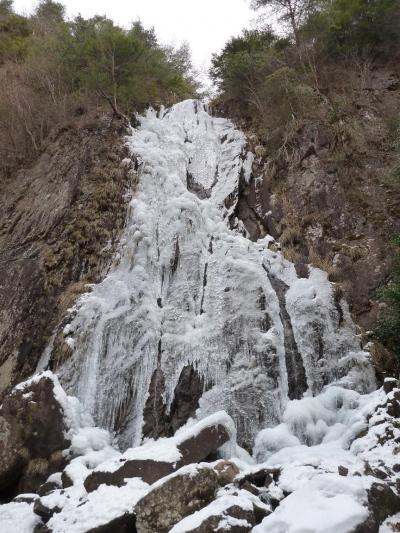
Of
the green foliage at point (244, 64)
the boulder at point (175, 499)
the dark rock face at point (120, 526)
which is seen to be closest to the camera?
the boulder at point (175, 499)

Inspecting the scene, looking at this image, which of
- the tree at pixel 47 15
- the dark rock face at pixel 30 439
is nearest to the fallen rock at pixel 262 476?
the dark rock face at pixel 30 439

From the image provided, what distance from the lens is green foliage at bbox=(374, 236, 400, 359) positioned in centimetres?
870

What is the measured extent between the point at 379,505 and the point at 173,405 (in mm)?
4559

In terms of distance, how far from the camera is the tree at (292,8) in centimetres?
1666

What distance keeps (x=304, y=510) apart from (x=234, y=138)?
12.7 meters

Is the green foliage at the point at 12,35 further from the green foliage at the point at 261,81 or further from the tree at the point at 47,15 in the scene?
the green foliage at the point at 261,81

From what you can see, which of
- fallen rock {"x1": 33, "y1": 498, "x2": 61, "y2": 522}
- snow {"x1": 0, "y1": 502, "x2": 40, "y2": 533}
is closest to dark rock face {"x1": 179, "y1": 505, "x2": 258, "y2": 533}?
fallen rock {"x1": 33, "y1": 498, "x2": 61, "y2": 522}

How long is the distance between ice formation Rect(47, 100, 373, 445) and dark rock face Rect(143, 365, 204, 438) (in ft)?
0.38

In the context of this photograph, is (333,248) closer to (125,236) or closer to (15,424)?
(125,236)

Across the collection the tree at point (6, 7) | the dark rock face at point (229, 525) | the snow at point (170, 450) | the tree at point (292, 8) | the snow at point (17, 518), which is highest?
the tree at point (6, 7)

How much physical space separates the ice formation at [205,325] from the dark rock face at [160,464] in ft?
4.44

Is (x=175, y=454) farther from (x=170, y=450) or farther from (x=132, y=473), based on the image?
(x=132, y=473)

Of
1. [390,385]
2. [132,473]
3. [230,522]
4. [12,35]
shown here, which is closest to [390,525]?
[230,522]

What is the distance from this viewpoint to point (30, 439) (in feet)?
25.4
